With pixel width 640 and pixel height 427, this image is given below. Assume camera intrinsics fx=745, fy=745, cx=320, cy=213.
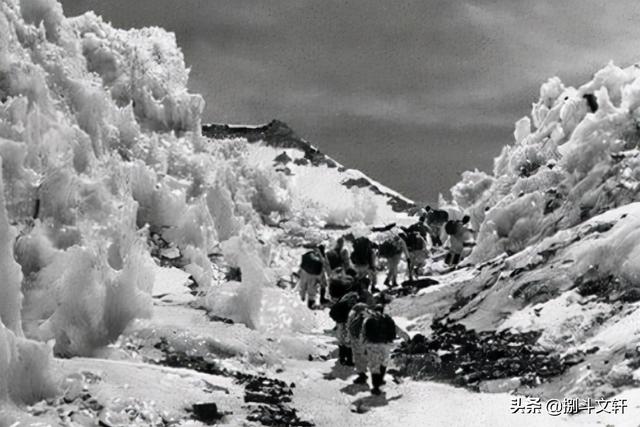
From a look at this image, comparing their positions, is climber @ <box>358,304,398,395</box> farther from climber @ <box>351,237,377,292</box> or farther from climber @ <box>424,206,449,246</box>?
climber @ <box>424,206,449,246</box>

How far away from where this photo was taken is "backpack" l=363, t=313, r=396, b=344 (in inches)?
443

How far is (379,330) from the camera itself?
445 inches

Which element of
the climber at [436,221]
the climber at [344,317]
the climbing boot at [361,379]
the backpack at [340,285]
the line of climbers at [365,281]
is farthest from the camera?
the climber at [436,221]

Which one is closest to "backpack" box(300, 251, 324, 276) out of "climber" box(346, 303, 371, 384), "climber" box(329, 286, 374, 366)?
"climber" box(329, 286, 374, 366)

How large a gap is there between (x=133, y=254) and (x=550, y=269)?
7.85 m

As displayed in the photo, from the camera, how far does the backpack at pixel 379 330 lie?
11258 millimetres

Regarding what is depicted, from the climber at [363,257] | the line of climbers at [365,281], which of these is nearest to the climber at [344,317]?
the line of climbers at [365,281]

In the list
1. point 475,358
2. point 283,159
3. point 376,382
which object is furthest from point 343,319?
point 283,159

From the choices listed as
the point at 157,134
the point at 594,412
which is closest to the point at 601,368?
the point at 594,412

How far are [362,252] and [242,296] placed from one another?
203 inches

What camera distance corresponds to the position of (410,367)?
13.0m

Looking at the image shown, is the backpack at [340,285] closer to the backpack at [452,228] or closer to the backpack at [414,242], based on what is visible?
the backpack at [414,242]

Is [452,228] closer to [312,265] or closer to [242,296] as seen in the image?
[312,265]

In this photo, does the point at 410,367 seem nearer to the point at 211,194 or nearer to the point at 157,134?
the point at 211,194
